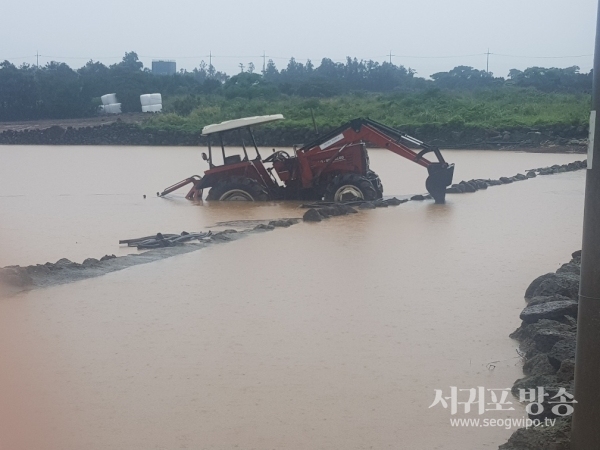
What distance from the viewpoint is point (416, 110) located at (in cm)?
4934

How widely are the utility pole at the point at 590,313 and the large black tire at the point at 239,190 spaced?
1491 cm

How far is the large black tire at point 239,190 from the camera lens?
62.1 feet

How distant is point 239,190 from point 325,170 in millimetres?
1869

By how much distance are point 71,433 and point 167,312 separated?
324cm

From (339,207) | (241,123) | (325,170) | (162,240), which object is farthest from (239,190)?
(162,240)

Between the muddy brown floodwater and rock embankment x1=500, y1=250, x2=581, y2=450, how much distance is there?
0.74 ft

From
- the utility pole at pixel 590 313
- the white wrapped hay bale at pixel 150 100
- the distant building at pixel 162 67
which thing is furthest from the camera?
the distant building at pixel 162 67

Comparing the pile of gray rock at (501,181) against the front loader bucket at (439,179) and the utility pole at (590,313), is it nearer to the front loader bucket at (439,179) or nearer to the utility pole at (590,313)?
the front loader bucket at (439,179)

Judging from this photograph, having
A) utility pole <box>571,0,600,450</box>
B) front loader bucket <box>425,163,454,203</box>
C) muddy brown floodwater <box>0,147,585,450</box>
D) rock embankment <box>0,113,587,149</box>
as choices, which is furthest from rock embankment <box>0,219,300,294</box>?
rock embankment <box>0,113,587,149</box>

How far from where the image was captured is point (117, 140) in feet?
173

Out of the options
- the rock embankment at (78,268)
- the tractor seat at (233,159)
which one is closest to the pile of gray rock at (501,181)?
the tractor seat at (233,159)

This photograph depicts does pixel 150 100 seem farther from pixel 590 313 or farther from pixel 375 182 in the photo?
pixel 590 313

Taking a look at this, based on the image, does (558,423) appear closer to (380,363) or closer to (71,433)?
(380,363)

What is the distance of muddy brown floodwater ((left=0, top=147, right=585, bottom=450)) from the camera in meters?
5.66
